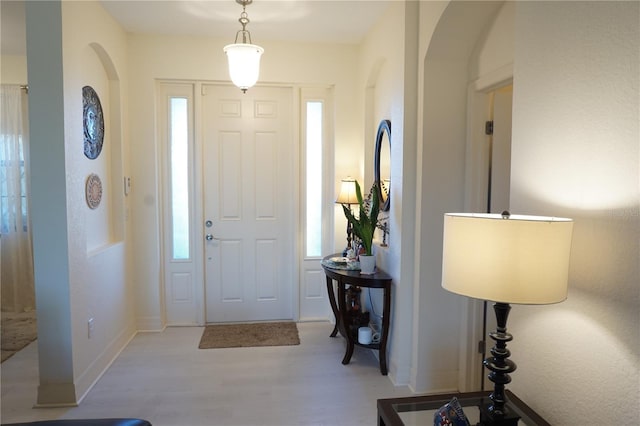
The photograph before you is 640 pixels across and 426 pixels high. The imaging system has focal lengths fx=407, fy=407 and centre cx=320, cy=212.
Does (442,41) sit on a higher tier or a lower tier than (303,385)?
higher

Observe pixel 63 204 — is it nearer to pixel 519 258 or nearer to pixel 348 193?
pixel 348 193

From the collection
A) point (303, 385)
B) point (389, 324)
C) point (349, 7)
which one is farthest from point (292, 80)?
point (303, 385)

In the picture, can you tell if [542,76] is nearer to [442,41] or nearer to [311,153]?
[442,41]

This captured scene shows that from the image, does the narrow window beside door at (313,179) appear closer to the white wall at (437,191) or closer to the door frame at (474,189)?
the white wall at (437,191)

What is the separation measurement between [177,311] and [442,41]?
10.8 feet

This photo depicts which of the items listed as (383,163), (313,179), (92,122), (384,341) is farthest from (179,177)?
(384,341)

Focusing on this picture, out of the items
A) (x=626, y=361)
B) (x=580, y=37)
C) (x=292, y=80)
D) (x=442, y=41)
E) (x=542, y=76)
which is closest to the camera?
(x=626, y=361)

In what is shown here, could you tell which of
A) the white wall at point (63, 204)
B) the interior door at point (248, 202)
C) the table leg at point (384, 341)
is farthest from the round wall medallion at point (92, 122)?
the table leg at point (384, 341)

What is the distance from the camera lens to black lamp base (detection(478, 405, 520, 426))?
128 centimetres

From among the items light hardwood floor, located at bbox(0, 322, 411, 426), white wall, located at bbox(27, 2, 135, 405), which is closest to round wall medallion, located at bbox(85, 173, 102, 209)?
white wall, located at bbox(27, 2, 135, 405)

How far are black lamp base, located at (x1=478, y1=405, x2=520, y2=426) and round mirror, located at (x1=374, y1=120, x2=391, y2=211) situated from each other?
6.27 feet

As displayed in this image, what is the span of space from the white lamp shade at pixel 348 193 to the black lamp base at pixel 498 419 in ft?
7.67

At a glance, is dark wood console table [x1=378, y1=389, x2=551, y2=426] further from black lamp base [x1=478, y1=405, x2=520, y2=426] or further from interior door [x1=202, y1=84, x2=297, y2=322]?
interior door [x1=202, y1=84, x2=297, y2=322]

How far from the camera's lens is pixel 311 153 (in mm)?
4059
